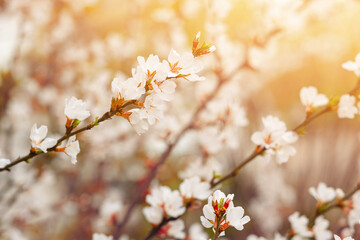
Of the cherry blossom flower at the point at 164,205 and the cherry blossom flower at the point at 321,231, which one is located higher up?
the cherry blossom flower at the point at 164,205

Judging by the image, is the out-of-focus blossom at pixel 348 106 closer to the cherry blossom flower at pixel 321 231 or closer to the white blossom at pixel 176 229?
the cherry blossom flower at pixel 321 231

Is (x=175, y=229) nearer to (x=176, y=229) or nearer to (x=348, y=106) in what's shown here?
(x=176, y=229)

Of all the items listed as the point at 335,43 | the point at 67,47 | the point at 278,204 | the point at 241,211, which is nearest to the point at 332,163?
the point at 278,204

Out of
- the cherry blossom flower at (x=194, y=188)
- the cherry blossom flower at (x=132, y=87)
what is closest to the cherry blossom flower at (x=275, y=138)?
the cherry blossom flower at (x=194, y=188)

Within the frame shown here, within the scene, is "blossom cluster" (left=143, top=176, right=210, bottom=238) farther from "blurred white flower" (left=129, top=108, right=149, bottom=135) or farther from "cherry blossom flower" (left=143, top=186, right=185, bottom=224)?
"blurred white flower" (left=129, top=108, right=149, bottom=135)

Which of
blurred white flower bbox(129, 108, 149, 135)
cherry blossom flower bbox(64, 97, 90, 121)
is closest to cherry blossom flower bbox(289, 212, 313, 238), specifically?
blurred white flower bbox(129, 108, 149, 135)

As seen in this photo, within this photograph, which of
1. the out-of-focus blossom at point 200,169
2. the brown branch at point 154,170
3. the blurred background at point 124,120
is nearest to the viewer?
the out-of-focus blossom at point 200,169

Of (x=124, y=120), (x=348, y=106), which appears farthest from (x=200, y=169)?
(x=124, y=120)
